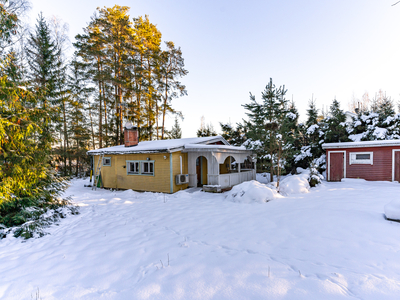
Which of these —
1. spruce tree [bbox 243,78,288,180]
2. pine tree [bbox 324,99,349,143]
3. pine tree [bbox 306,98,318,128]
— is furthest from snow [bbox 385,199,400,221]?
pine tree [bbox 306,98,318,128]

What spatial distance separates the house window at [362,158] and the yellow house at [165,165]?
259 inches

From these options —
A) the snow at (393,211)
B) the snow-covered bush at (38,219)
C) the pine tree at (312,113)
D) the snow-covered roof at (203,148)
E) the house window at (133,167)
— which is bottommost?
the snow-covered bush at (38,219)

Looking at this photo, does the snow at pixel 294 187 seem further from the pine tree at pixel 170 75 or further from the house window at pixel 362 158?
the pine tree at pixel 170 75

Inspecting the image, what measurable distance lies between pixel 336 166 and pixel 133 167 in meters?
13.6

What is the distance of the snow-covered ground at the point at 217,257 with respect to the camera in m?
2.66

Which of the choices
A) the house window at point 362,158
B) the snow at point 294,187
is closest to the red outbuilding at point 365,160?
the house window at point 362,158

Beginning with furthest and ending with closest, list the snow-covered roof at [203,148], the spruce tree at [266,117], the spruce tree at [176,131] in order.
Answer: the spruce tree at [176,131] → the spruce tree at [266,117] → the snow-covered roof at [203,148]

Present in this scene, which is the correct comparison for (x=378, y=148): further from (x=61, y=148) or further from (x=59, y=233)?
(x=61, y=148)

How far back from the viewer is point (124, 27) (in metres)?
17.8

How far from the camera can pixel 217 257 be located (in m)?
3.58

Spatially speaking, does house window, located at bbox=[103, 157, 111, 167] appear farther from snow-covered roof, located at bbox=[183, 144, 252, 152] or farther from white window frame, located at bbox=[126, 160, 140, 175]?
snow-covered roof, located at bbox=[183, 144, 252, 152]

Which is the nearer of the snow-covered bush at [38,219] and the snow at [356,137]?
the snow-covered bush at [38,219]

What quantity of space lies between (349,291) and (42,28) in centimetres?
2332

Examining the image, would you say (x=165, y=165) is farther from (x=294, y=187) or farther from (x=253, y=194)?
(x=294, y=187)
